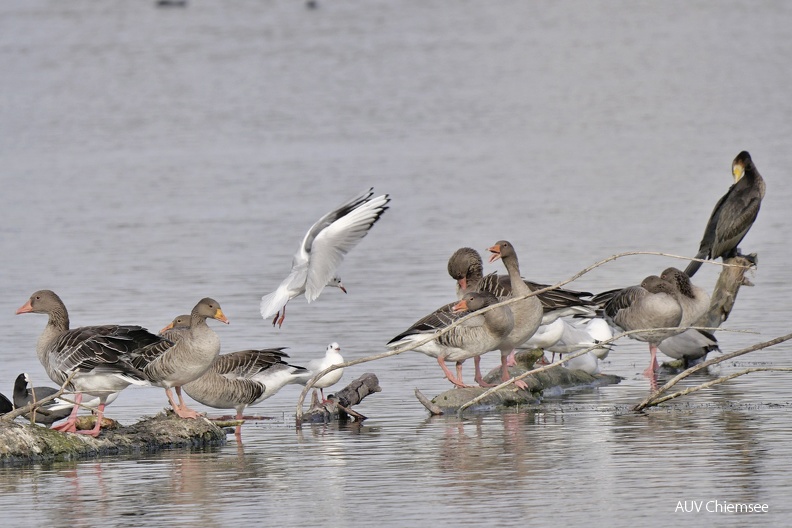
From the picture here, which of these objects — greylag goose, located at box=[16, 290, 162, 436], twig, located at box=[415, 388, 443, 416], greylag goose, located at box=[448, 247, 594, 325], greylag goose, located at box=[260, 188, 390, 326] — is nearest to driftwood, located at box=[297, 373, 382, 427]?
twig, located at box=[415, 388, 443, 416]

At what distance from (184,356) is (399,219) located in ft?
55.0

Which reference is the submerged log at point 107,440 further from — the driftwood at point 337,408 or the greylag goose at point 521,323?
the greylag goose at point 521,323

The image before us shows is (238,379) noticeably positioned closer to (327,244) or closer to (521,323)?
(327,244)

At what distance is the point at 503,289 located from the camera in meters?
15.4

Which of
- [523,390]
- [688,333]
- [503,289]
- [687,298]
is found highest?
[503,289]

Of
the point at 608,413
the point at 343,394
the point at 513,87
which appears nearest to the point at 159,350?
the point at 343,394

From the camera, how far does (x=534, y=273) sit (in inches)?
856

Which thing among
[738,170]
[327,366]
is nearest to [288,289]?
[327,366]

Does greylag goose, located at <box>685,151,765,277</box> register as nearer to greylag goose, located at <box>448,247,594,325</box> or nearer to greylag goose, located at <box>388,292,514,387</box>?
greylag goose, located at <box>448,247,594,325</box>

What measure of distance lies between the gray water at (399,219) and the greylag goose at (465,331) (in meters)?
0.66

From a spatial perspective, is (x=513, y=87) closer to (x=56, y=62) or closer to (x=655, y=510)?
(x=56, y=62)

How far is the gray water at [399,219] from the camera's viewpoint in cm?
1045

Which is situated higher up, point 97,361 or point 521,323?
point 521,323

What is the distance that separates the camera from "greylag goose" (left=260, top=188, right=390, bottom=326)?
48.8 ft
